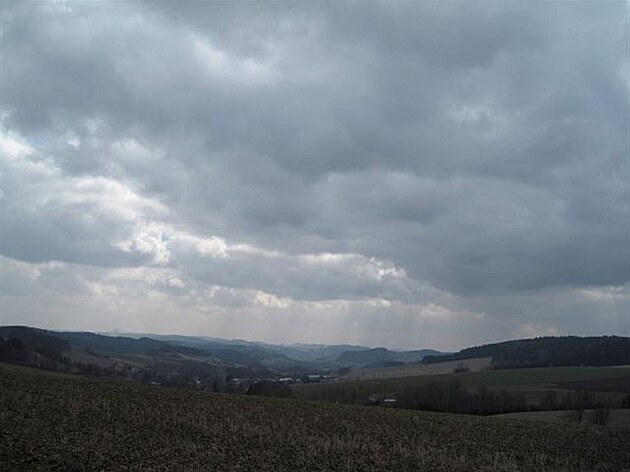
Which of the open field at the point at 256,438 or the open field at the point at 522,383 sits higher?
the open field at the point at 256,438

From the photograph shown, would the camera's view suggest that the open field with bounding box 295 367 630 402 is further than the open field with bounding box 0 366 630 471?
Yes

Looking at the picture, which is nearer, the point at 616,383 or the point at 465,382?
the point at 616,383

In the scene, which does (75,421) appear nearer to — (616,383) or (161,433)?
(161,433)

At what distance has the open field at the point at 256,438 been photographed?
75.4 feet

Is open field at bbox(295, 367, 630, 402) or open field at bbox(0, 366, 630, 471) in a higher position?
open field at bbox(0, 366, 630, 471)

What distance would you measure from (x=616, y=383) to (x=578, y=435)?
7818 cm

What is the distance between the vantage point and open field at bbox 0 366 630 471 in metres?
23.0

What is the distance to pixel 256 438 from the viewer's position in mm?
29484

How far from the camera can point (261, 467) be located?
22.5 metres

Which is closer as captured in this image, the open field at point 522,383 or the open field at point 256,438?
the open field at point 256,438

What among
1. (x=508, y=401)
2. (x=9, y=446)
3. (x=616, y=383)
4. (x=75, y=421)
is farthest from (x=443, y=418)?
(x=616, y=383)

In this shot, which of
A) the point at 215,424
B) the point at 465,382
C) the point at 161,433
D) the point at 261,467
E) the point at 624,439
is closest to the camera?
the point at 261,467

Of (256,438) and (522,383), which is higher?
(256,438)

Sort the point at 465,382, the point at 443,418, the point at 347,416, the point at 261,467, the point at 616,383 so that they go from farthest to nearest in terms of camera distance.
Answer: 1. the point at 465,382
2. the point at 616,383
3. the point at 443,418
4. the point at 347,416
5. the point at 261,467
